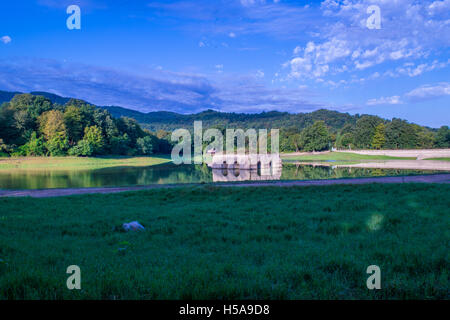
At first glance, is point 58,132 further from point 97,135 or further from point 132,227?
point 132,227

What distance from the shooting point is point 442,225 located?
6832mm

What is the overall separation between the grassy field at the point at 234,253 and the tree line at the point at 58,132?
7521 centimetres

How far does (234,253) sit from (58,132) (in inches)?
3338

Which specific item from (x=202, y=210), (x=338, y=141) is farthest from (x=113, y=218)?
(x=338, y=141)

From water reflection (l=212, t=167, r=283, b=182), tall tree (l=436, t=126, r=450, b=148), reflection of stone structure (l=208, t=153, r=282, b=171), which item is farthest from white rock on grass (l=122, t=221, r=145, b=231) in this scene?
tall tree (l=436, t=126, r=450, b=148)

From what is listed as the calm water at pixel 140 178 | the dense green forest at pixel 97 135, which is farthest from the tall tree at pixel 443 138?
the calm water at pixel 140 178

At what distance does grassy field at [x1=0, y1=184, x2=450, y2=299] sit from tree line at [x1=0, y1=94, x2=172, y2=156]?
7521cm

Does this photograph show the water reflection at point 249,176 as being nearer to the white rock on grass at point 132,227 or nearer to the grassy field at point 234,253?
the grassy field at point 234,253

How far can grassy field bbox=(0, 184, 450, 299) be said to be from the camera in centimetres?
362

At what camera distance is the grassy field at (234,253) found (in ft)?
11.9

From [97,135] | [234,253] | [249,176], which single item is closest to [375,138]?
[249,176]

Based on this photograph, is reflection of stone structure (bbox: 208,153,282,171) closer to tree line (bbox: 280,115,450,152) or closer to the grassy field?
the grassy field

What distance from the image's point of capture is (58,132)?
255ft
